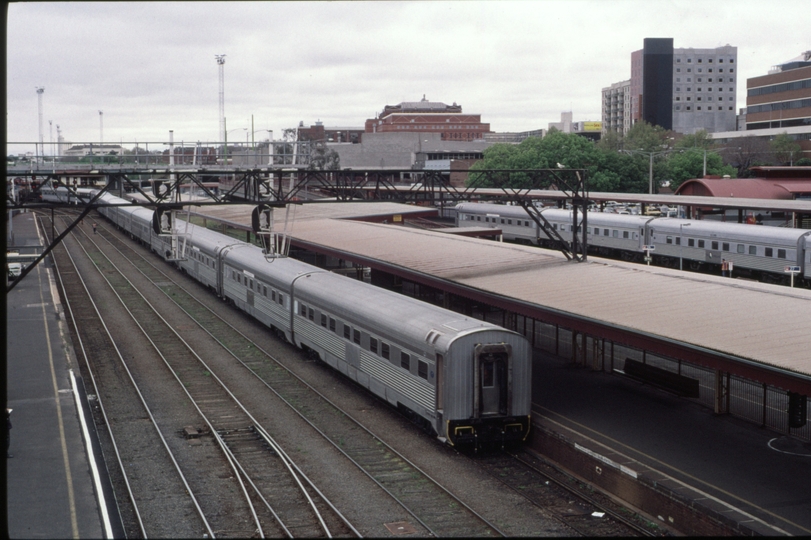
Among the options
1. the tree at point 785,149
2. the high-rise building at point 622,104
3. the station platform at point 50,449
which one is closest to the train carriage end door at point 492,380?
the station platform at point 50,449

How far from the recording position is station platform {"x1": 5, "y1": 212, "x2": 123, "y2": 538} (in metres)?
13.0

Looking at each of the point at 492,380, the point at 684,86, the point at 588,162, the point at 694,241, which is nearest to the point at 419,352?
the point at 492,380

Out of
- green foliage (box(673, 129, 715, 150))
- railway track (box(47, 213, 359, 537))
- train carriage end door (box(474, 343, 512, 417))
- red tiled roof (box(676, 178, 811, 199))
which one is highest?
green foliage (box(673, 129, 715, 150))

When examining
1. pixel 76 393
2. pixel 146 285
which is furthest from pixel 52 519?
pixel 146 285

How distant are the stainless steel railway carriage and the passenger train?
9.78m

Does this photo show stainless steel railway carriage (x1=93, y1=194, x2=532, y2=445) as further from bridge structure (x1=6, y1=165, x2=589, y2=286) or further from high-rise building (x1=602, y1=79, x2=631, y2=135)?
high-rise building (x1=602, y1=79, x2=631, y2=135)

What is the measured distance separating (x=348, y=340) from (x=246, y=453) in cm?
535

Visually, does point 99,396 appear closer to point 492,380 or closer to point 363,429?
point 363,429

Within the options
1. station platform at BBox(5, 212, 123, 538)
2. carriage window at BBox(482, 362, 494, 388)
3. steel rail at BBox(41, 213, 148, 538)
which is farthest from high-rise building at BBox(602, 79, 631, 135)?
carriage window at BBox(482, 362, 494, 388)

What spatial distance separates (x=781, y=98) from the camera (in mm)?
Answer: 104812

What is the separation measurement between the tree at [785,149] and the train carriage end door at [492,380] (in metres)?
89.6

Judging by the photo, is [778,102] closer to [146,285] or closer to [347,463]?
[146,285]

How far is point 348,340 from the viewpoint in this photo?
2322cm

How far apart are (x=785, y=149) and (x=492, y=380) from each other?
93.0 m
